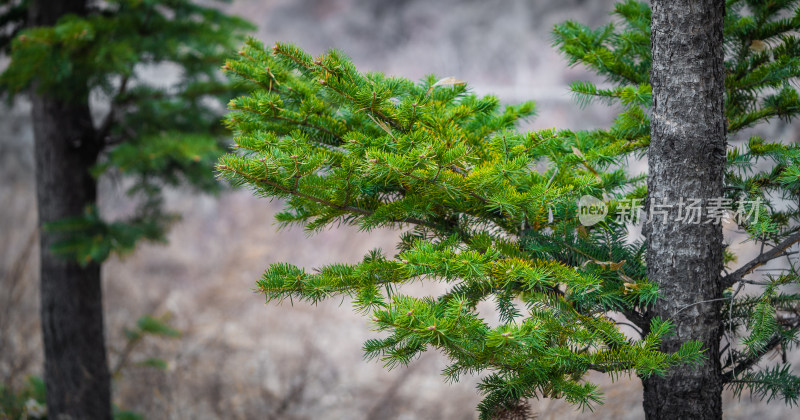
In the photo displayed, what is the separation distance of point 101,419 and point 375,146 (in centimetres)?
348

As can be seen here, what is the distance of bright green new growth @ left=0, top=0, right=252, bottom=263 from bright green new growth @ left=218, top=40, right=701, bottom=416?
1706mm

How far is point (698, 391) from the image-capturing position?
174 centimetres

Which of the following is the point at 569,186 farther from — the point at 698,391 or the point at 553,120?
the point at 553,120

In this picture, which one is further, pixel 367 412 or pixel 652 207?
pixel 367 412

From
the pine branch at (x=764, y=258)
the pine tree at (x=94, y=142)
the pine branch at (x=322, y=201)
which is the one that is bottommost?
the pine branch at (x=764, y=258)

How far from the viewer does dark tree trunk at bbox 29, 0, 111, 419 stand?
12.8 feet

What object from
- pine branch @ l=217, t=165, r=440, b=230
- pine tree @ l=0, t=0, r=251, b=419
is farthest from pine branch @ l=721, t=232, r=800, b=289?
pine tree @ l=0, t=0, r=251, b=419

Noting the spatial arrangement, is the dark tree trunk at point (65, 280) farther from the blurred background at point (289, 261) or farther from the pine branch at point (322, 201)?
the pine branch at point (322, 201)

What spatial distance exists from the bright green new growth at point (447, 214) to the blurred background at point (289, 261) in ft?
2.51

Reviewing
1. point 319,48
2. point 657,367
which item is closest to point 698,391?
point 657,367

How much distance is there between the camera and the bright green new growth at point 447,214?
154cm

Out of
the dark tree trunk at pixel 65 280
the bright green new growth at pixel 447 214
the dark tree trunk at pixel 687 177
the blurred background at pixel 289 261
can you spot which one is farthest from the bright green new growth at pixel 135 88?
the dark tree trunk at pixel 687 177

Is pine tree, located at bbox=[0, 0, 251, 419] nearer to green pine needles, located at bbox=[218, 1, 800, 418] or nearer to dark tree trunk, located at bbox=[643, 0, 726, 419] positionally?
green pine needles, located at bbox=[218, 1, 800, 418]

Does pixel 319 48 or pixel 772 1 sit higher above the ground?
pixel 319 48
